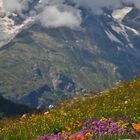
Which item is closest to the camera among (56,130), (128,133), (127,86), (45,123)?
(128,133)

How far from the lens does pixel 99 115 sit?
1784 centimetres

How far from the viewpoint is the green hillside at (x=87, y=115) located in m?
16.0

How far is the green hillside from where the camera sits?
16.0 metres

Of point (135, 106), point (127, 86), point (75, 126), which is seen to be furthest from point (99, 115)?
point (127, 86)

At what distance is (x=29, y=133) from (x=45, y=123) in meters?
1.89

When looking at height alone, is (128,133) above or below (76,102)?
above

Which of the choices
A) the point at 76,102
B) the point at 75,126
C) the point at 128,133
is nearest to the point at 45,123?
the point at 75,126

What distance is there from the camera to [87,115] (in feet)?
59.7

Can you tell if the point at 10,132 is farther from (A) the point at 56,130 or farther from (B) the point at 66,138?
(B) the point at 66,138

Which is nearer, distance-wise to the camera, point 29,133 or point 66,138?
point 66,138

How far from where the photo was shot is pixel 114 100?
2081 centimetres

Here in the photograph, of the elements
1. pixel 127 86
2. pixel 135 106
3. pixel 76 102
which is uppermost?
pixel 135 106

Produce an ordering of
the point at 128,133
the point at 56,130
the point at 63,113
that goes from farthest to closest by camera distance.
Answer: the point at 63,113 < the point at 56,130 < the point at 128,133

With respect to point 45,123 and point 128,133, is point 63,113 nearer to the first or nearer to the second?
point 45,123
